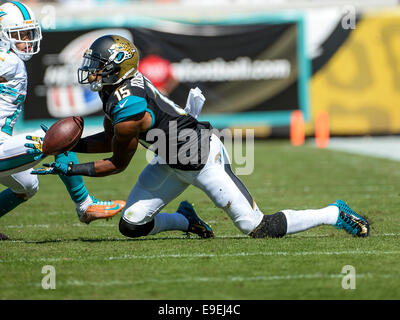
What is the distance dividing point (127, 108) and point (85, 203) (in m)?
1.17

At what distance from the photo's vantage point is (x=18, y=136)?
5.08 meters

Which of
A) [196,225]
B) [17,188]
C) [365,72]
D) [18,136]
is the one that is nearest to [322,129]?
[365,72]

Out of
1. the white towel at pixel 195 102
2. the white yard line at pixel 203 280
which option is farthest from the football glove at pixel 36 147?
the white yard line at pixel 203 280

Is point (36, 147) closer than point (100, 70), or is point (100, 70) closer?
point (100, 70)

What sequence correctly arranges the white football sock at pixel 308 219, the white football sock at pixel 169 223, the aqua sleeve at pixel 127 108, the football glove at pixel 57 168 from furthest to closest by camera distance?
the white football sock at pixel 169 223 < the white football sock at pixel 308 219 < the football glove at pixel 57 168 < the aqua sleeve at pixel 127 108

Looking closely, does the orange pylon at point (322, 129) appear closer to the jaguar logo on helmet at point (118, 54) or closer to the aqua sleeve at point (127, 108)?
the jaguar logo on helmet at point (118, 54)

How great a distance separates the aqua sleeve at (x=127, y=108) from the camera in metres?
4.47

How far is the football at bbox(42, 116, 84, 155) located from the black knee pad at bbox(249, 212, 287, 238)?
134cm

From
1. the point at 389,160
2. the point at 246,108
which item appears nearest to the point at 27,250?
the point at 389,160

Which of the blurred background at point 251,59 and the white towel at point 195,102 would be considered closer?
the white towel at point 195,102

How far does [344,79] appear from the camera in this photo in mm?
13484

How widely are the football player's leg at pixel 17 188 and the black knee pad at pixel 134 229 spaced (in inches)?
31.5

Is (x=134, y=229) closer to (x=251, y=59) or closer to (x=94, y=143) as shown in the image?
(x=94, y=143)

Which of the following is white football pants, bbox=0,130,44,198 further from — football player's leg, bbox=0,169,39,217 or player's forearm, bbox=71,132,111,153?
player's forearm, bbox=71,132,111,153
